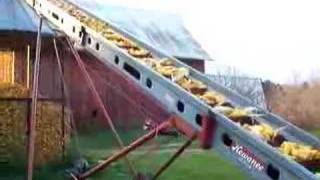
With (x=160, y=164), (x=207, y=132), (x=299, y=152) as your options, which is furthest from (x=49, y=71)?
(x=299, y=152)

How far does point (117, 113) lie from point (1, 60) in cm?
593

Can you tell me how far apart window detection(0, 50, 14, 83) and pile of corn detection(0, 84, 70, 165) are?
9530mm

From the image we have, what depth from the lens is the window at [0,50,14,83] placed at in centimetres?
2372

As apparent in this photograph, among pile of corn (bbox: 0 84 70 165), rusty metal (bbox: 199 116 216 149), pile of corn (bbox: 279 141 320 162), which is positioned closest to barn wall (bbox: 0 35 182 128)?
pile of corn (bbox: 0 84 70 165)

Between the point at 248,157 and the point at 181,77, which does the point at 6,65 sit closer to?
the point at 181,77

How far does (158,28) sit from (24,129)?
831 inches

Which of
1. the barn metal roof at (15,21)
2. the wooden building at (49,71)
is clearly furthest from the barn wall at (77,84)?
the barn metal roof at (15,21)

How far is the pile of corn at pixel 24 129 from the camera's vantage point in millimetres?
13203

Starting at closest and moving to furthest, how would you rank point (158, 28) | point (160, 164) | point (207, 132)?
point (207, 132), point (160, 164), point (158, 28)

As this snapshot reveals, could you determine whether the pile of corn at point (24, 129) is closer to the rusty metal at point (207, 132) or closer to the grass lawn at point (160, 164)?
the grass lawn at point (160, 164)

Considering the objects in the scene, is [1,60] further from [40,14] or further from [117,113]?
[40,14]

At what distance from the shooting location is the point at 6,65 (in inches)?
957

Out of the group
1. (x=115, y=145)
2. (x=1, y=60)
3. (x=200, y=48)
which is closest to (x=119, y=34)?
(x=115, y=145)

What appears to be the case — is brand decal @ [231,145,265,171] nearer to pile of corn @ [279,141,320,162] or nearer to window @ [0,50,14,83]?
pile of corn @ [279,141,320,162]
